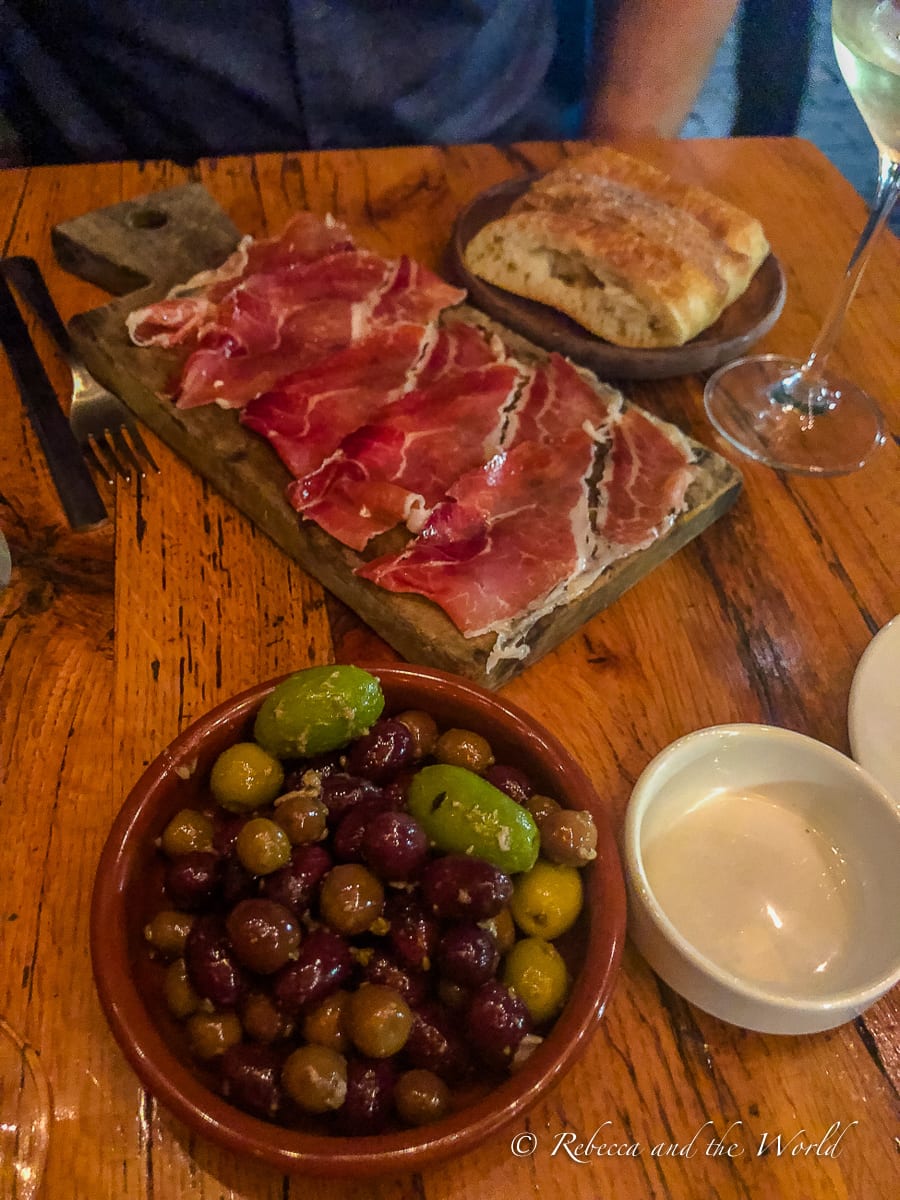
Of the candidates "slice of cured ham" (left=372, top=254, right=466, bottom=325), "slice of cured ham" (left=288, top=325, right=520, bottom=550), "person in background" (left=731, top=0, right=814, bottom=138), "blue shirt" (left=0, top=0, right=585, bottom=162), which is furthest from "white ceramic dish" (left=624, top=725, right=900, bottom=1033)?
"person in background" (left=731, top=0, right=814, bottom=138)

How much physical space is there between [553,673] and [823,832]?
302 millimetres

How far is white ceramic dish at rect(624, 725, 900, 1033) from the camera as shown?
0.64 metres

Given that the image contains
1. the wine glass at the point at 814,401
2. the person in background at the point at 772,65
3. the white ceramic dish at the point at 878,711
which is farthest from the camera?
the person in background at the point at 772,65

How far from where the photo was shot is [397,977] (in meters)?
0.59

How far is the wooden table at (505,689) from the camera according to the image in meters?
0.64

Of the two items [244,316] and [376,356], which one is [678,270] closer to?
[376,356]

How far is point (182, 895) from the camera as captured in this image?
62 centimetres

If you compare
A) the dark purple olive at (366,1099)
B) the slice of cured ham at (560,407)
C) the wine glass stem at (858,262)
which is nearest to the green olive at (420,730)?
the dark purple olive at (366,1099)

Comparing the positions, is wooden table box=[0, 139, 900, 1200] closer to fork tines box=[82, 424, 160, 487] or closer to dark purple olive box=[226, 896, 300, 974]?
fork tines box=[82, 424, 160, 487]

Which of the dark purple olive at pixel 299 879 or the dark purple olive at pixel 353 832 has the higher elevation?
the dark purple olive at pixel 353 832

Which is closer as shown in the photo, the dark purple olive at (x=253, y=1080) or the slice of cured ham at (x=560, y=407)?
the dark purple olive at (x=253, y=1080)

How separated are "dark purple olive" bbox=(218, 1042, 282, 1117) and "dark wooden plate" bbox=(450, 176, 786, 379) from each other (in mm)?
968

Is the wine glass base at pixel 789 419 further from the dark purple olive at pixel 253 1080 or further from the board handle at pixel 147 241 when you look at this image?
the dark purple olive at pixel 253 1080

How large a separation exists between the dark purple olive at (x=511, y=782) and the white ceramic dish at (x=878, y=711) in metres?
0.35
